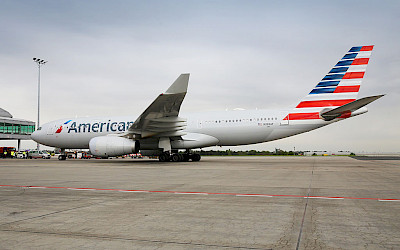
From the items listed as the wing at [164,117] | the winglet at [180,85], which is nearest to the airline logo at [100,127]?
→ the wing at [164,117]

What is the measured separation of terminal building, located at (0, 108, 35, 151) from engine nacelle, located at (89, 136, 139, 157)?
4661cm

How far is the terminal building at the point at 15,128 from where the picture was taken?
60531 millimetres

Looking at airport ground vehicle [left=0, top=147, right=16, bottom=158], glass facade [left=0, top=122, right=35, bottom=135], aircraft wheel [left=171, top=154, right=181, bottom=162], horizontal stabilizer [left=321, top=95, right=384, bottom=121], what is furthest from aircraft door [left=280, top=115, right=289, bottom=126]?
glass facade [left=0, top=122, right=35, bottom=135]

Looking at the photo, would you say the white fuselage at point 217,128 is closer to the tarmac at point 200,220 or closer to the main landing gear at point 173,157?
the main landing gear at point 173,157

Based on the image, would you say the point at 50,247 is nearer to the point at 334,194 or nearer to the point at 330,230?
the point at 330,230

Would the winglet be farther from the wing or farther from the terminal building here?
the terminal building

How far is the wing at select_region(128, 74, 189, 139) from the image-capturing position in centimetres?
1908

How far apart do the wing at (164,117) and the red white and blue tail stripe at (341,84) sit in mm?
8066

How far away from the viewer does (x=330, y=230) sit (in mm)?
4125

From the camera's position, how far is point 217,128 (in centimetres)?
2470

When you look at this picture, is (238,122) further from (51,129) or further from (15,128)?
(15,128)

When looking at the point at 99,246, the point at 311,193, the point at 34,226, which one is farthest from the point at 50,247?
the point at 311,193

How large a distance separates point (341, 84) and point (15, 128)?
62.7 meters

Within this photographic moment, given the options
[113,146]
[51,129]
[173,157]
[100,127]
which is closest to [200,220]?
[113,146]
